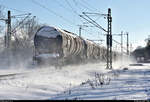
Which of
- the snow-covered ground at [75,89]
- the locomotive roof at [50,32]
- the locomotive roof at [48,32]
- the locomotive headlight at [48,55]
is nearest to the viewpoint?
the snow-covered ground at [75,89]

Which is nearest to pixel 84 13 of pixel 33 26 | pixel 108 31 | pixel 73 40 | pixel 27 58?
pixel 73 40

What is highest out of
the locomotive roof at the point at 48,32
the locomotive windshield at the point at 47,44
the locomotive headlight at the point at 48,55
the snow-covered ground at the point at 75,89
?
the locomotive roof at the point at 48,32

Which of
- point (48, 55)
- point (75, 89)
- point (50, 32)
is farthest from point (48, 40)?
point (75, 89)

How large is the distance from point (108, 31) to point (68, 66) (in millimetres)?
5839

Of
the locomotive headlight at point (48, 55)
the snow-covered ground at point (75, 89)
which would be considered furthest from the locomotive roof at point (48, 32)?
the snow-covered ground at point (75, 89)

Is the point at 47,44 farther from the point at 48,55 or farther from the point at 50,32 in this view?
the point at 50,32

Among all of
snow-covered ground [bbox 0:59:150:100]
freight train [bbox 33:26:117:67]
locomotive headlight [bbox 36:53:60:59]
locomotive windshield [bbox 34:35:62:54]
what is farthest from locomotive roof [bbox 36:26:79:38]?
snow-covered ground [bbox 0:59:150:100]

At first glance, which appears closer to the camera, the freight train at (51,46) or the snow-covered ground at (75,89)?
the snow-covered ground at (75,89)

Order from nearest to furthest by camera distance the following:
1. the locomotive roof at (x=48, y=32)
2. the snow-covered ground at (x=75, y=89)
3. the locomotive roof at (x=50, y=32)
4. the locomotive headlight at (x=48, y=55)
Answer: the snow-covered ground at (x=75, y=89), the locomotive roof at (x=50, y=32), the locomotive roof at (x=48, y=32), the locomotive headlight at (x=48, y=55)

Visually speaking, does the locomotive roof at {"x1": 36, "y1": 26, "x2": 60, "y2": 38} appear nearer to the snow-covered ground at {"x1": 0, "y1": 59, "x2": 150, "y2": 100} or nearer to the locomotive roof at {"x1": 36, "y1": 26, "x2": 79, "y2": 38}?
the locomotive roof at {"x1": 36, "y1": 26, "x2": 79, "y2": 38}

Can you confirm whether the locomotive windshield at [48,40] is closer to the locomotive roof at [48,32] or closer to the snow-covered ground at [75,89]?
the locomotive roof at [48,32]

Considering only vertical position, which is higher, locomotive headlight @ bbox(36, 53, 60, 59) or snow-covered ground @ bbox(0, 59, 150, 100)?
locomotive headlight @ bbox(36, 53, 60, 59)

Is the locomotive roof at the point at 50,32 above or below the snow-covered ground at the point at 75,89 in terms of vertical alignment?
above

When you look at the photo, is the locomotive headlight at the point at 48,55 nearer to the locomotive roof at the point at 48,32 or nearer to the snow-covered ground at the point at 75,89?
the locomotive roof at the point at 48,32
